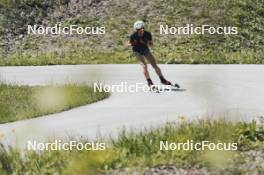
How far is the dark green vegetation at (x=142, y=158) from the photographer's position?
999 centimetres

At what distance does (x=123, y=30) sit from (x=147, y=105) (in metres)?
18.5

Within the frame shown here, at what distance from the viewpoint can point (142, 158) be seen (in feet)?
33.8

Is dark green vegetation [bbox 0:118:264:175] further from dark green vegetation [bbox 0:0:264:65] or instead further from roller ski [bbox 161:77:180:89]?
dark green vegetation [bbox 0:0:264:65]

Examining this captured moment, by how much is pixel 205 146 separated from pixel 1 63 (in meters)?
21.5

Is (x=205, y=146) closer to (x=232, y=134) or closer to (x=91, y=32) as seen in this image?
(x=232, y=134)

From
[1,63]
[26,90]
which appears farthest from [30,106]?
[1,63]

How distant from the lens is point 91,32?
1412 inches
